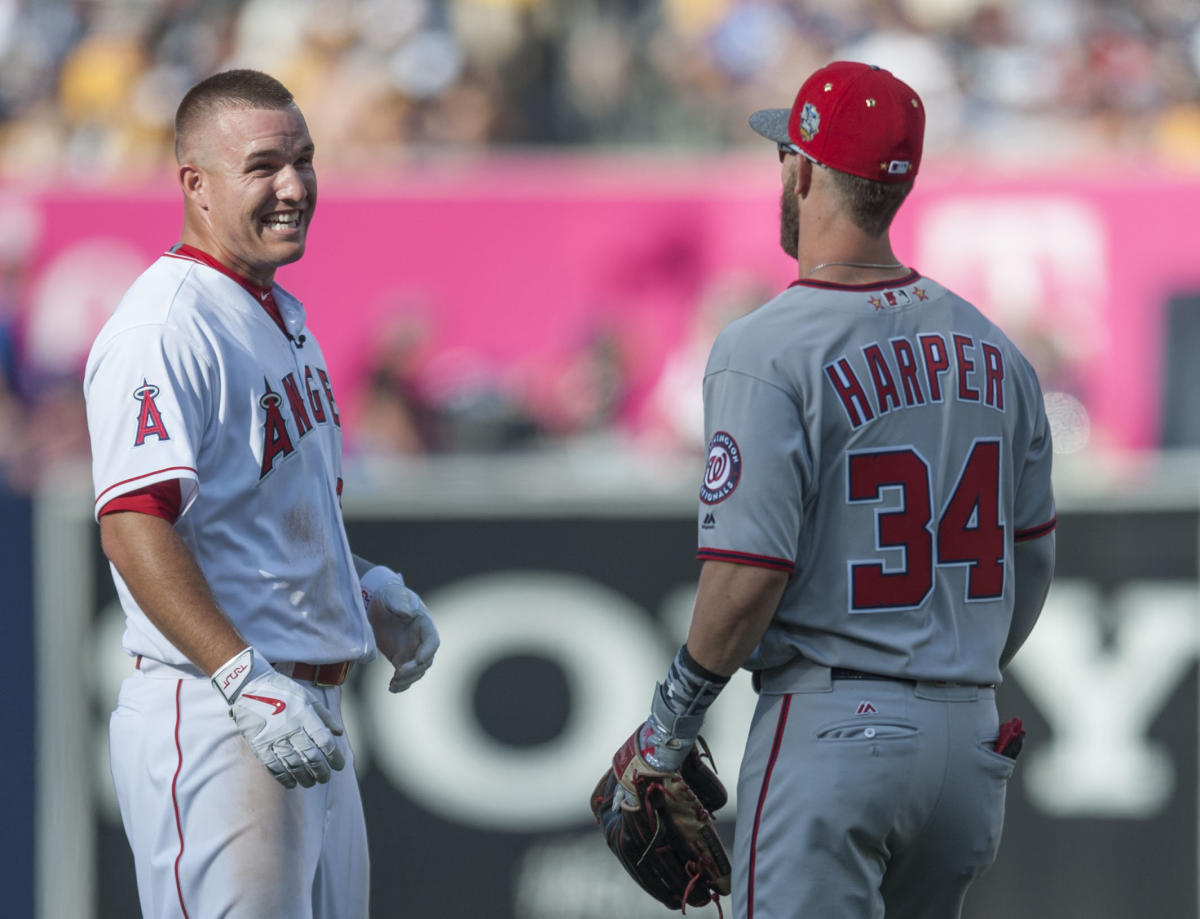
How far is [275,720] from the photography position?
9.29ft

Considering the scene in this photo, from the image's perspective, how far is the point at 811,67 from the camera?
1114 centimetres

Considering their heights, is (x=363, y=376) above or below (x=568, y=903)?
above

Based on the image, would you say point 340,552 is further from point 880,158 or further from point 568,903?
point 568,903

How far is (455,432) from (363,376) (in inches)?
30.1

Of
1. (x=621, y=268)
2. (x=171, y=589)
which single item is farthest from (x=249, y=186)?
(x=621, y=268)

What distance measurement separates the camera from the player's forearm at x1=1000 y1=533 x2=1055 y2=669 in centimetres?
325

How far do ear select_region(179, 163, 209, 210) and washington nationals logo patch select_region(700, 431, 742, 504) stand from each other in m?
1.15

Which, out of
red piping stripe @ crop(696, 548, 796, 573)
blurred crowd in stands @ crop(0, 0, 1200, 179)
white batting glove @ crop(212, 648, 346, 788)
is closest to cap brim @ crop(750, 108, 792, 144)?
red piping stripe @ crop(696, 548, 796, 573)

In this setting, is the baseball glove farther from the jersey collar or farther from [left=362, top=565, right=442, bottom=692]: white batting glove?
the jersey collar

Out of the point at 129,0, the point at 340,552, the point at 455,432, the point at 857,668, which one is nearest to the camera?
the point at 857,668

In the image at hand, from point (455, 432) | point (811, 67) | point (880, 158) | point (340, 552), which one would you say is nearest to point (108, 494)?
point (340, 552)

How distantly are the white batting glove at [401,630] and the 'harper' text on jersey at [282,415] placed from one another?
18.3 inches

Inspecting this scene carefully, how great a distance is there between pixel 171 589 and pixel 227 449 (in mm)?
327

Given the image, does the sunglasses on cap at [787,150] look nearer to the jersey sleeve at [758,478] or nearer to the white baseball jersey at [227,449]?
the jersey sleeve at [758,478]
